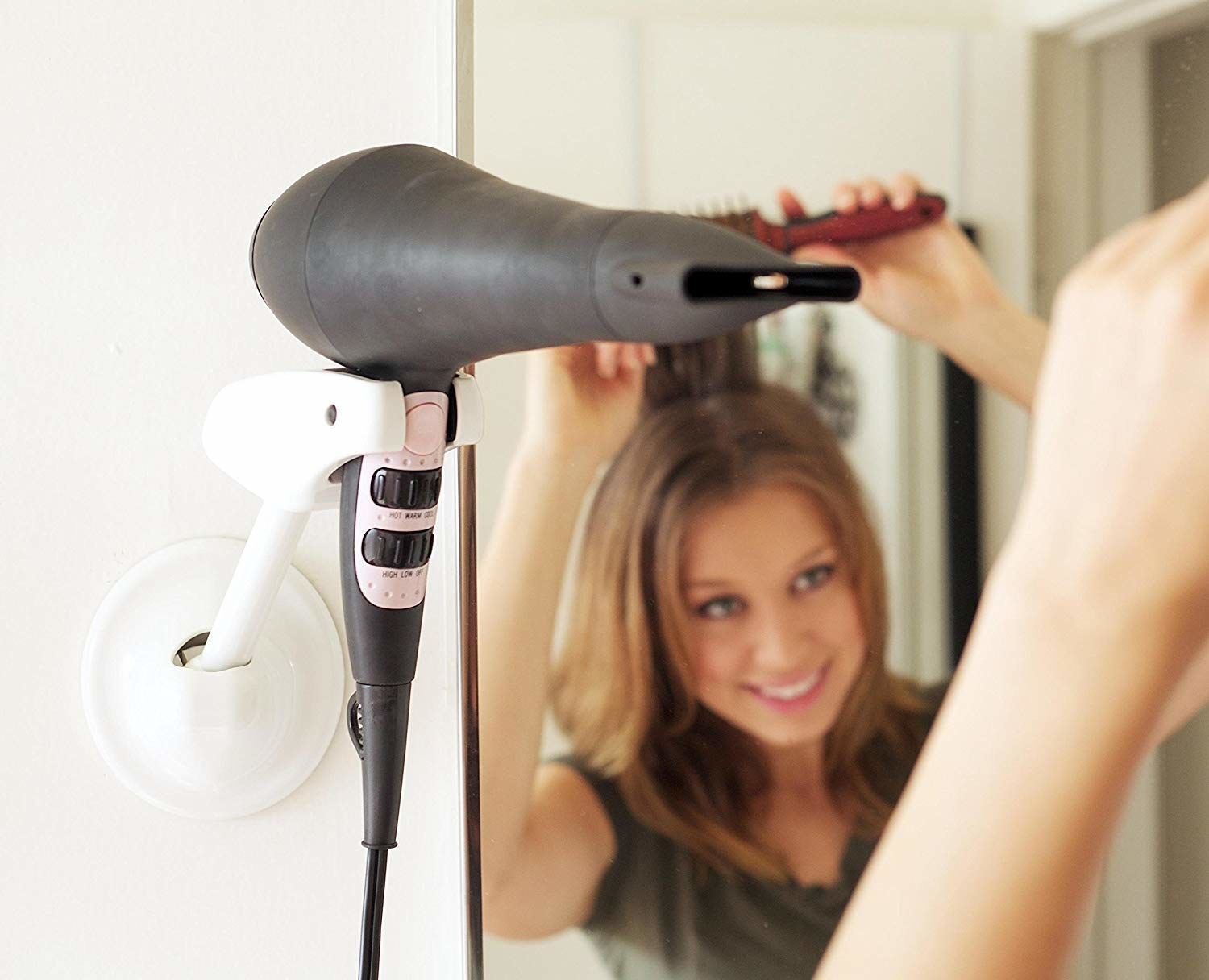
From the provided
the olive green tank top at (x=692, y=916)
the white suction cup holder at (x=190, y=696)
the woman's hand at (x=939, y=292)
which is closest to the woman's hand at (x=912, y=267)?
the woman's hand at (x=939, y=292)

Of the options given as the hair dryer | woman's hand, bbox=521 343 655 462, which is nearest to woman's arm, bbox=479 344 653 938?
woman's hand, bbox=521 343 655 462

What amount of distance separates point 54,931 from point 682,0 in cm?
52

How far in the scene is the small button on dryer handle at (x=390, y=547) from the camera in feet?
1.51

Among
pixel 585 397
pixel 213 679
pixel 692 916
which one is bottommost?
pixel 692 916

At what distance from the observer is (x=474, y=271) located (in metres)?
0.37

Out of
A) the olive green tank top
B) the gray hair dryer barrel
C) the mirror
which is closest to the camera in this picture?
the gray hair dryer barrel

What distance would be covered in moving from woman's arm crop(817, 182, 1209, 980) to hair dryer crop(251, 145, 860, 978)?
0.14 m

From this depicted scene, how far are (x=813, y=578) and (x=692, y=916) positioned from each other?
17 centimetres

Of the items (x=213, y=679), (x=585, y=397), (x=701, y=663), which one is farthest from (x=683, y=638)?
(x=213, y=679)

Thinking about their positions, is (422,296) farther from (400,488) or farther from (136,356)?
(136,356)

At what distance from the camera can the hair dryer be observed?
12.4 inches

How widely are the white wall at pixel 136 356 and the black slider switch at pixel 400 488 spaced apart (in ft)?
0.63

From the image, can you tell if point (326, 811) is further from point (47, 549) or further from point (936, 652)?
point (936, 652)

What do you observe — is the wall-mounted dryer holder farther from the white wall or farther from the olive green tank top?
the olive green tank top
